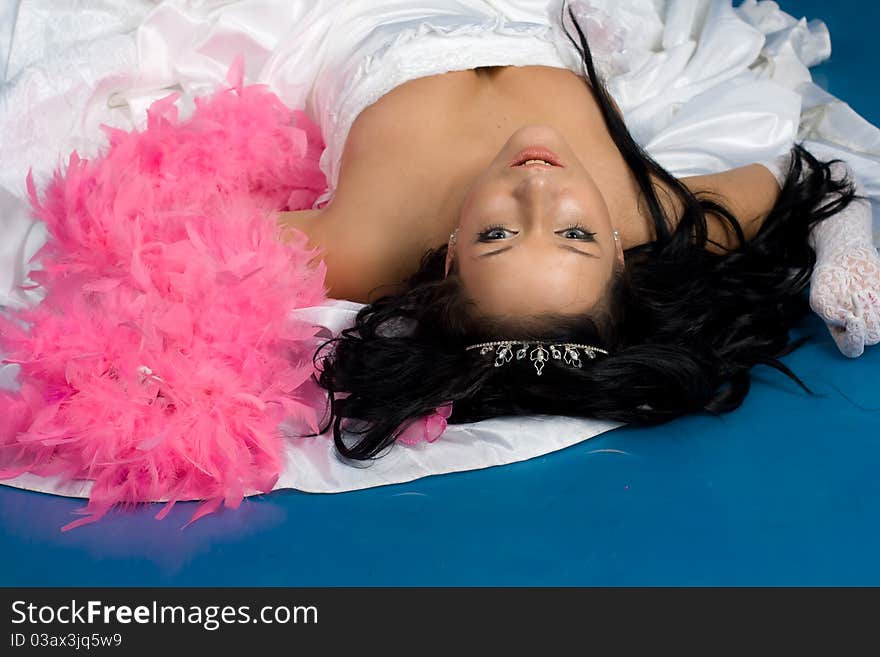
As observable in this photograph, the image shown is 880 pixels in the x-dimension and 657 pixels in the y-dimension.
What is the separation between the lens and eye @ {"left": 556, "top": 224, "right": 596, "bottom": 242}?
198cm

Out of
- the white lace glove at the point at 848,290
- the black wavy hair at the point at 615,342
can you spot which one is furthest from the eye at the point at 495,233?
the white lace glove at the point at 848,290

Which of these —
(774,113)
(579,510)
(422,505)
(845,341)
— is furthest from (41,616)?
(774,113)

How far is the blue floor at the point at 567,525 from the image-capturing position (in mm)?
1727

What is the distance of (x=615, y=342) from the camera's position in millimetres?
2094

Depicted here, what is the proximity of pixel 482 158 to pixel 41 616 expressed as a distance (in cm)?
124

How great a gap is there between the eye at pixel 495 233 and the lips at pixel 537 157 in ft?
0.46

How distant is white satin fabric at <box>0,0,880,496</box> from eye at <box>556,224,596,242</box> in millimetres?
483

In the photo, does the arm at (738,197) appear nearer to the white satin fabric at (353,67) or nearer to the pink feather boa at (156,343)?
the white satin fabric at (353,67)

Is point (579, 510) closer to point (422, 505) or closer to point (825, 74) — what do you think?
point (422, 505)

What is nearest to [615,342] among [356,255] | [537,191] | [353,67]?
[537,191]

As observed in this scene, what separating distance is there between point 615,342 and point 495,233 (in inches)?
12.7

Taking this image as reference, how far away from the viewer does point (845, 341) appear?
2.18 metres

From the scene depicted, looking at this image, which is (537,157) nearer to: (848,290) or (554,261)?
(554,261)

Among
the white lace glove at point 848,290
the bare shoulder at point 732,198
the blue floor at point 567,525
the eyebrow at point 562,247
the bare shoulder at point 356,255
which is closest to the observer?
the blue floor at point 567,525
